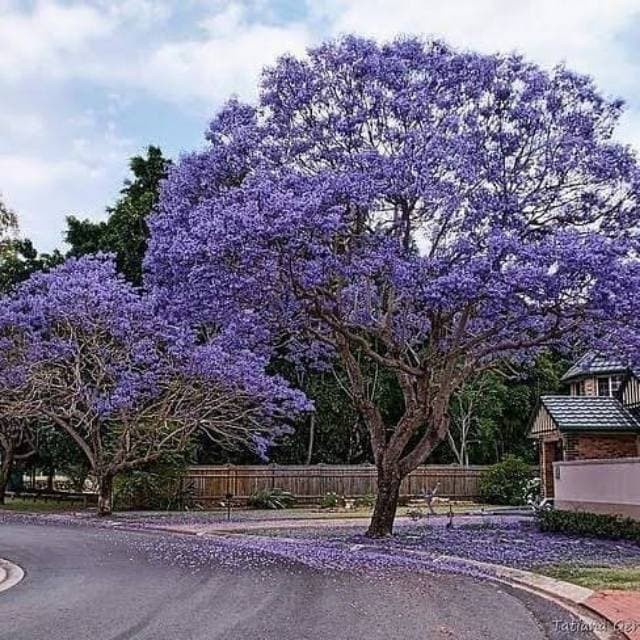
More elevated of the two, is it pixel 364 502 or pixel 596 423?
pixel 596 423

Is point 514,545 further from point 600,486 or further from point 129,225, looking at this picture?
point 129,225

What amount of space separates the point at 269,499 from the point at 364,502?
3620 mm

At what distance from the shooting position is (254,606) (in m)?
10.8

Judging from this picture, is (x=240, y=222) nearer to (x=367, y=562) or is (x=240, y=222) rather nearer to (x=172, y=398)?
(x=367, y=562)

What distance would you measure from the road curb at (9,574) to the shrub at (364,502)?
788 inches

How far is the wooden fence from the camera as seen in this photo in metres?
33.6

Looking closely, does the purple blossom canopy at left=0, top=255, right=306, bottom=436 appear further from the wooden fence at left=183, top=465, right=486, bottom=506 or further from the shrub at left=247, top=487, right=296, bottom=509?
the shrub at left=247, top=487, right=296, bottom=509

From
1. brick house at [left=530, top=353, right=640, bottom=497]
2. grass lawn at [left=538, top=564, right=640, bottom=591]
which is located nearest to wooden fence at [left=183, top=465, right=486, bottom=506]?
brick house at [left=530, top=353, right=640, bottom=497]

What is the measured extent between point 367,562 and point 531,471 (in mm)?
21054

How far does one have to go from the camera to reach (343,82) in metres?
18.0

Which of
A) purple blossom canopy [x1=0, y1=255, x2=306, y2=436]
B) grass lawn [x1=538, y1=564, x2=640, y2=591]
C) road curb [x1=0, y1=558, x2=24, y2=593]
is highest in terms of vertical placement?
purple blossom canopy [x1=0, y1=255, x2=306, y2=436]

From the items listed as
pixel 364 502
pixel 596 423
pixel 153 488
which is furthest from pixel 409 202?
pixel 364 502

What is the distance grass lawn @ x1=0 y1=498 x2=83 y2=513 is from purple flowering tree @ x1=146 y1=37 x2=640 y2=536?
15.8m

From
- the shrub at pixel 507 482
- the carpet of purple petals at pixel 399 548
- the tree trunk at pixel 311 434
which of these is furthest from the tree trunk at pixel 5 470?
the shrub at pixel 507 482
